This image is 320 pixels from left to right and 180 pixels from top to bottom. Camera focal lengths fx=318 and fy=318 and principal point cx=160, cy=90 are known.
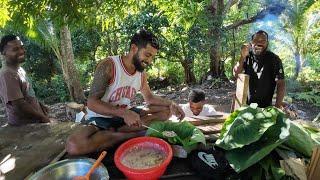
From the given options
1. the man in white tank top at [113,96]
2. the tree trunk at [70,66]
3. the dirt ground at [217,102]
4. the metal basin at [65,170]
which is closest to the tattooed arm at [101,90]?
the man in white tank top at [113,96]

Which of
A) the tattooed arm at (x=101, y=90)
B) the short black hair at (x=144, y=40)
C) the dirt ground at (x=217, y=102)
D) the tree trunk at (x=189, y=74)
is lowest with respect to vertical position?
the dirt ground at (x=217, y=102)

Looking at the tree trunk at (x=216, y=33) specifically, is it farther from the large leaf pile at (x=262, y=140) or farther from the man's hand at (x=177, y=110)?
the large leaf pile at (x=262, y=140)

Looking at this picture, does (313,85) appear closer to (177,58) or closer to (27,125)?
(177,58)

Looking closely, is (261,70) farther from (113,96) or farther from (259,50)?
(113,96)

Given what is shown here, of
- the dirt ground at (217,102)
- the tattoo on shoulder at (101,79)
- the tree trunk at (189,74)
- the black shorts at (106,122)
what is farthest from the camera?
the tree trunk at (189,74)

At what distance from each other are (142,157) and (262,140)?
86 centimetres

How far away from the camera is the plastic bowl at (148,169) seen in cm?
209

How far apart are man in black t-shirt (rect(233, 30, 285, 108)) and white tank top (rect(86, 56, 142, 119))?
1.38 metres

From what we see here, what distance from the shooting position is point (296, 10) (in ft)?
27.6

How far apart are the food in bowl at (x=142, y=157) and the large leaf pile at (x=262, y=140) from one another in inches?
17.9

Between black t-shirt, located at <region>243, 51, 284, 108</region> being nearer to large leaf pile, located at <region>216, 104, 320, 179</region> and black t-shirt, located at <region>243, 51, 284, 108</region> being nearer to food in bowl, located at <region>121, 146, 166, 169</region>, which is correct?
large leaf pile, located at <region>216, 104, 320, 179</region>

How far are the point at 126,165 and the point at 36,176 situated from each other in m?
0.59

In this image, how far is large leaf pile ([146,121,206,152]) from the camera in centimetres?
248

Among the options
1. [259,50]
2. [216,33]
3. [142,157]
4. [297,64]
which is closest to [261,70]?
[259,50]
